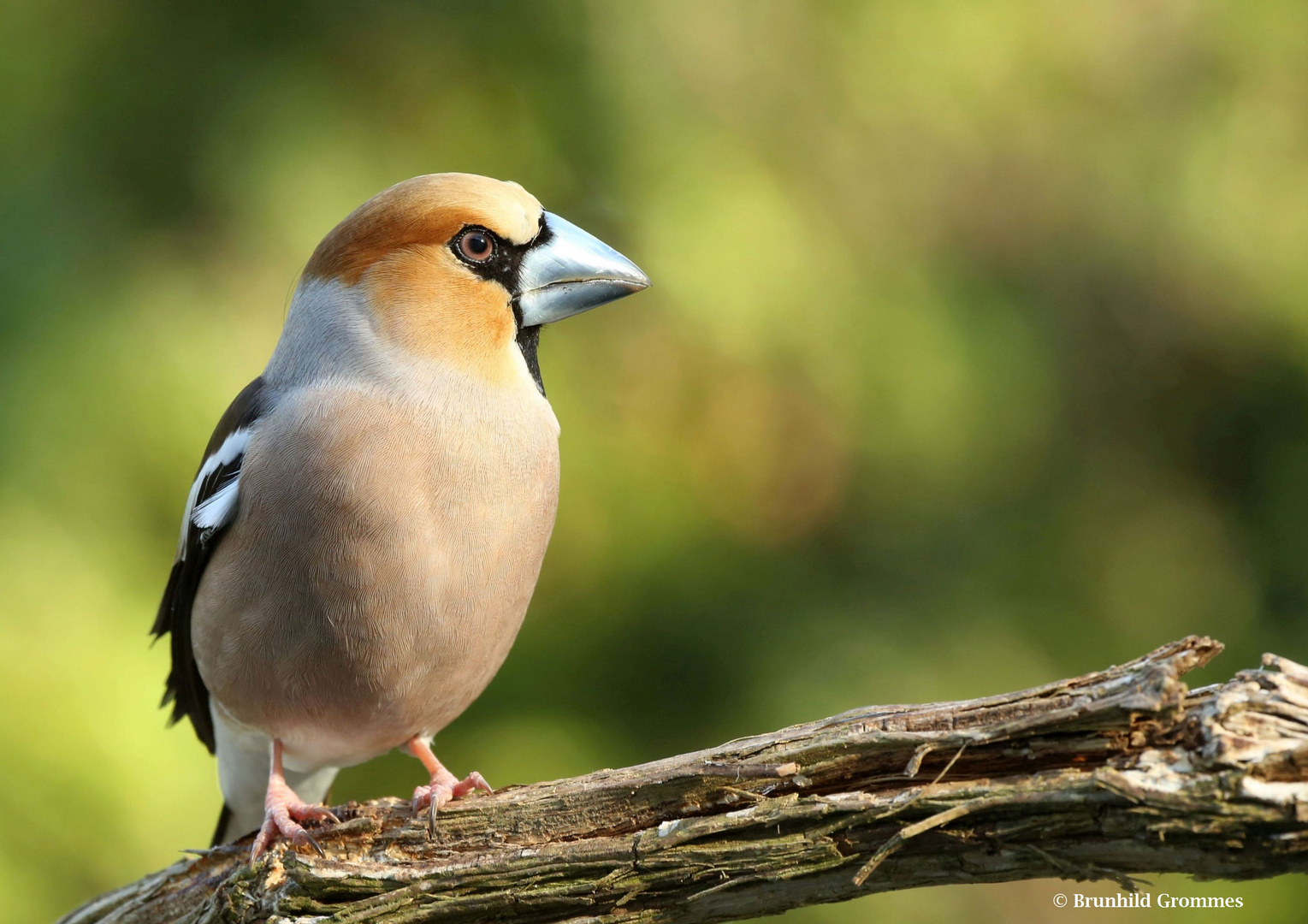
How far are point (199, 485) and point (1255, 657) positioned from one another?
4.55 m

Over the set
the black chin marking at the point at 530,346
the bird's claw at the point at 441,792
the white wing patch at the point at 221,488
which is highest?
the black chin marking at the point at 530,346

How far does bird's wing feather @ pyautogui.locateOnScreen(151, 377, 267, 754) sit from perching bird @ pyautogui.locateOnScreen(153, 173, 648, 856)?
11 mm

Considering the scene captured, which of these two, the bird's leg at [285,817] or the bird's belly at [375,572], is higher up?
the bird's belly at [375,572]

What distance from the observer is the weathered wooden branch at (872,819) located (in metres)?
1.71

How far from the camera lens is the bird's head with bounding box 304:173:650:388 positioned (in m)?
2.74

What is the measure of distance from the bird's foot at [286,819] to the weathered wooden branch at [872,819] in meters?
0.07

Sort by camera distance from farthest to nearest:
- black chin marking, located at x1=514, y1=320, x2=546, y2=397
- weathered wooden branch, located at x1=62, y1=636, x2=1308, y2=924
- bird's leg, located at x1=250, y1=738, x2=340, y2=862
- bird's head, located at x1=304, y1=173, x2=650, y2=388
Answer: black chin marking, located at x1=514, y1=320, x2=546, y2=397
bird's head, located at x1=304, y1=173, x2=650, y2=388
bird's leg, located at x1=250, y1=738, x2=340, y2=862
weathered wooden branch, located at x1=62, y1=636, x2=1308, y2=924

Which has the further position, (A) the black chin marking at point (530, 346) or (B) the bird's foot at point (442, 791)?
(A) the black chin marking at point (530, 346)

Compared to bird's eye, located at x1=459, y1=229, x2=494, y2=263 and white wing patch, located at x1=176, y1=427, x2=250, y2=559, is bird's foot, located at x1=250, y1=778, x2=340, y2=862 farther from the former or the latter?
bird's eye, located at x1=459, y1=229, x2=494, y2=263

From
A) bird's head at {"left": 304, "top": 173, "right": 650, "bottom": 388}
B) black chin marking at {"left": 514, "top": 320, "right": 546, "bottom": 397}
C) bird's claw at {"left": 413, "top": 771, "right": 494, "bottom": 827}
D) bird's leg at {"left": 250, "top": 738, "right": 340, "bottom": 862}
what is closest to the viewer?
bird's claw at {"left": 413, "top": 771, "right": 494, "bottom": 827}

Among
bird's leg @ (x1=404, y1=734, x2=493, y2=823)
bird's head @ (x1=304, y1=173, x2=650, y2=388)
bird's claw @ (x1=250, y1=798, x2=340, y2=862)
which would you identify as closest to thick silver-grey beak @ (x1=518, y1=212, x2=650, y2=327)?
bird's head @ (x1=304, y1=173, x2=650, y2=388)

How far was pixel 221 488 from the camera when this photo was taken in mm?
2883

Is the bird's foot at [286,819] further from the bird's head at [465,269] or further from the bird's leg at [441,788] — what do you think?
the bird's head at [465,269]

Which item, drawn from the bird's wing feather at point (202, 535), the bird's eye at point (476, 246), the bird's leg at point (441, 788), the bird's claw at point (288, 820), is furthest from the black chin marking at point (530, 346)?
the bird's claw at point (288, 820)
